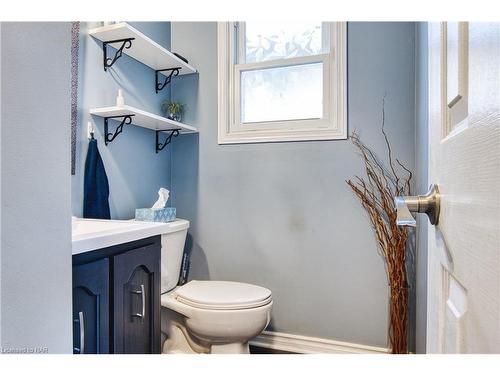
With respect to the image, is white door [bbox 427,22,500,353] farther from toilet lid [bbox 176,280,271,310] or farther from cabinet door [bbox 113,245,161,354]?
toilet lid [bbox 176,280,271,310]

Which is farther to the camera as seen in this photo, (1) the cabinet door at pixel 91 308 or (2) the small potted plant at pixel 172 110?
(2) the small potted plant at pixel 172 110

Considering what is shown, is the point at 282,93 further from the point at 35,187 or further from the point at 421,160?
the point at 35,187

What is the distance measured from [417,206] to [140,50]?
5.30ft

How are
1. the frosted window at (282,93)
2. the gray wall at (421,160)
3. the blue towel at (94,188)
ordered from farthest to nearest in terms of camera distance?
the frosted window at (282,93), the blue towel at (94,188), the gray wall at (421,160)

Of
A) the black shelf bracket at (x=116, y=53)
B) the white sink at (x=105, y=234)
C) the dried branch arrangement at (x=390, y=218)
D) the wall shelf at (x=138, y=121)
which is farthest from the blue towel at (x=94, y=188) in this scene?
the dried branch arrangement at (x=390, y=218)

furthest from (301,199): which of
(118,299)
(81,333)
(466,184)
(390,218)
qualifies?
(466,184)

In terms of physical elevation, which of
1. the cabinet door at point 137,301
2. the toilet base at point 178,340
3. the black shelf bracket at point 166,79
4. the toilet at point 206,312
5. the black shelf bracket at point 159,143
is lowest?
the toilet base at point 178,340

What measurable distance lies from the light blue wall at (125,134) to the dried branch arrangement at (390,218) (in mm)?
1142

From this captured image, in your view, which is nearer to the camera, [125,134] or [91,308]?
[91,308]

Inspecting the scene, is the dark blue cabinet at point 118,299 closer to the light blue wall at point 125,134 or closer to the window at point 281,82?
the light blue wall at point 125,134

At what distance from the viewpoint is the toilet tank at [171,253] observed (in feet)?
5.29

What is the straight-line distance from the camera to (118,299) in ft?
3.00
